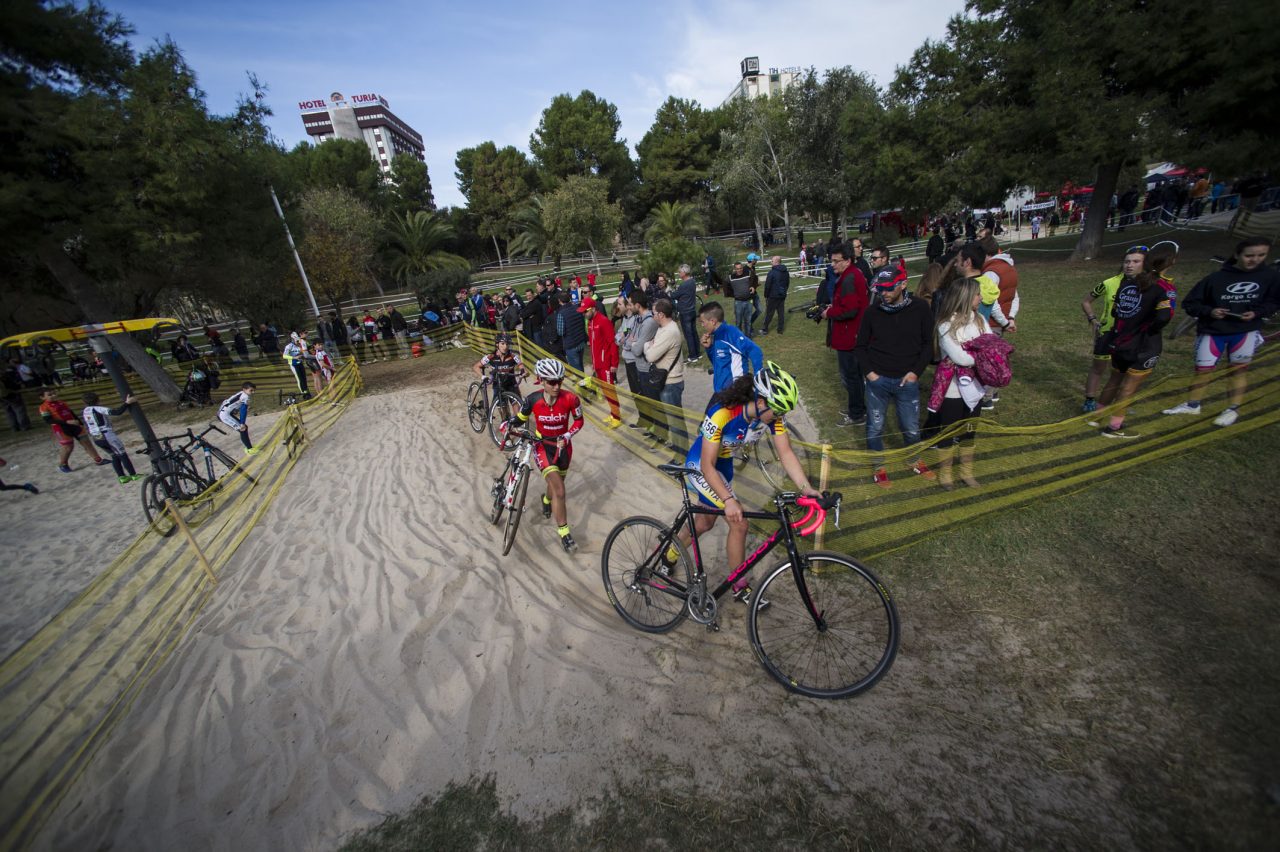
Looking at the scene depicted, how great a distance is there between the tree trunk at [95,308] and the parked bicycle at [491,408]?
42.7 ft

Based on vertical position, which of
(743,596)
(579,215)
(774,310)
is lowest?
(743,596)

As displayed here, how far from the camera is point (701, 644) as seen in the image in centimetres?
402

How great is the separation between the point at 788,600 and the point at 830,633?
55cm

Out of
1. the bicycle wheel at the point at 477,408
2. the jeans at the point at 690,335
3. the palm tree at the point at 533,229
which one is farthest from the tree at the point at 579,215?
the bicycle wheel at the point at 477,408

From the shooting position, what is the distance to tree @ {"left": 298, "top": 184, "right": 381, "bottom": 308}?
26.6 meters

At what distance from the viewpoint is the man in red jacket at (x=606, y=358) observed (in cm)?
816

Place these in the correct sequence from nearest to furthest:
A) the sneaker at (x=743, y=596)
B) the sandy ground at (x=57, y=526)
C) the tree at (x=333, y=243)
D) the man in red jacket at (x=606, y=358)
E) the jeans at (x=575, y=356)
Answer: the sneaker at (x=743, y=596) < the sandy ground at (x=57, y=526) < the man in red jacket at (x=606, y=358) < the jeans at (x=575, y=356) < the tree at (x=333, y=243)

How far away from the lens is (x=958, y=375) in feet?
15.9

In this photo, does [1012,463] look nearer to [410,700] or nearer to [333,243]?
[410,700]

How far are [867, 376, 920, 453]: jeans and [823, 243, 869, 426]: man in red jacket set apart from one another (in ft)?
3.20

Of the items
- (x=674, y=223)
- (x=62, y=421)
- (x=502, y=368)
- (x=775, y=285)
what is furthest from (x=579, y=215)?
(x=62, y=421)

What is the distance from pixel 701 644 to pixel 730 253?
25585 mm

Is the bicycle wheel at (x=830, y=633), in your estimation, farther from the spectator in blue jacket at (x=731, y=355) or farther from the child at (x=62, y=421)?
the child at (x=62, y=421)

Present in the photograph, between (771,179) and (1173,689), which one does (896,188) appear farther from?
(1173,689)
